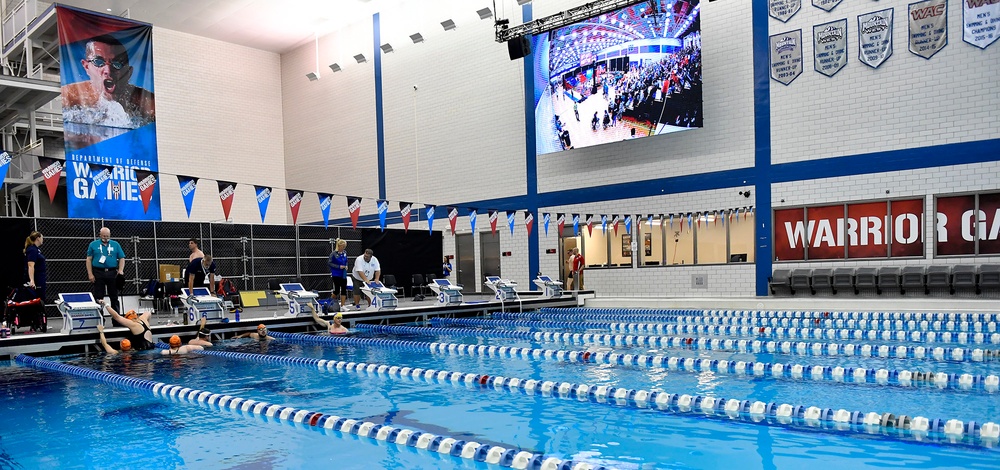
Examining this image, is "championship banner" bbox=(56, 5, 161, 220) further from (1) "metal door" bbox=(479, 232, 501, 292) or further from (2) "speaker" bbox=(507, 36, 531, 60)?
(2) "speaker" bbox=(507, 36, 531, 60)

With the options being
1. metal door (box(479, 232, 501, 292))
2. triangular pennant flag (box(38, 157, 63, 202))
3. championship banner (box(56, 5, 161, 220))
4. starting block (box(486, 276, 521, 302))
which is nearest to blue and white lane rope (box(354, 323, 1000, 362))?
starting block (box(486, 276, 521, 302))

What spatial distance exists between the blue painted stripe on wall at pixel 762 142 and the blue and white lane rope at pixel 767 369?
826 centimetres

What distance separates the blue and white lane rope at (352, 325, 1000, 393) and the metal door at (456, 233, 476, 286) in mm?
11799

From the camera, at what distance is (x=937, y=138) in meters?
13.3

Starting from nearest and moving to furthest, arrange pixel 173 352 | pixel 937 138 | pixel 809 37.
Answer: pixel 173 352 < pixel 937 138 < pixel 809 37

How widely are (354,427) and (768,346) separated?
5.64m

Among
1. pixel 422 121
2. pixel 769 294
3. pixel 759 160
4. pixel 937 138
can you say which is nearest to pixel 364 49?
pixel 422 121

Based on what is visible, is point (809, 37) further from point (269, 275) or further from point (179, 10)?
point (179, 10)

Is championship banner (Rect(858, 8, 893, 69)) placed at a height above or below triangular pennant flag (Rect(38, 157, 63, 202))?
above

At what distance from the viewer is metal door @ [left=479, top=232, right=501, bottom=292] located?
802 inches

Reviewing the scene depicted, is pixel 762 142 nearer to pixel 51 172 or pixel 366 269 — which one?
pixel 366 269

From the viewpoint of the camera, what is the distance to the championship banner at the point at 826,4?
14297 mm

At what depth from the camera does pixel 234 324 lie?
440 inches

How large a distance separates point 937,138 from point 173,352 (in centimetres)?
1347
